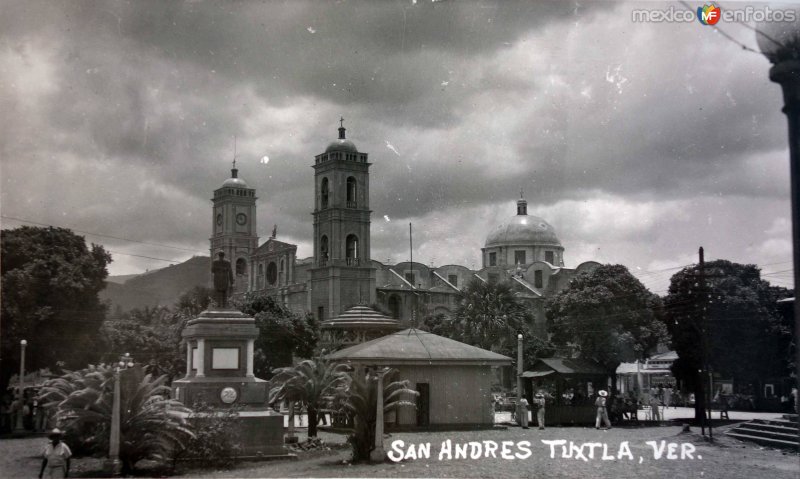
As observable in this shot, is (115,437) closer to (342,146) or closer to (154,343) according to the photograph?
(154,343)

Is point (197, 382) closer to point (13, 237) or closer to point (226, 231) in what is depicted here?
point (13, 237)

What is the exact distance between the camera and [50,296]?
2661cm

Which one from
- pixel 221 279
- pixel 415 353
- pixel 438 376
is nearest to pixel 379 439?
pixel 221 279

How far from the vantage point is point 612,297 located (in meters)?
33.6

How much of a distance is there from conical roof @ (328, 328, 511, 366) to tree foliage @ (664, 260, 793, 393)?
25.3 ft

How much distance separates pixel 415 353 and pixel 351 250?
43.4 meters

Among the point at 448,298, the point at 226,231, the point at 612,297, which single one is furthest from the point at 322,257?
the point at 612,297

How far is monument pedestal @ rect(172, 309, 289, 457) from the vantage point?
647 inches

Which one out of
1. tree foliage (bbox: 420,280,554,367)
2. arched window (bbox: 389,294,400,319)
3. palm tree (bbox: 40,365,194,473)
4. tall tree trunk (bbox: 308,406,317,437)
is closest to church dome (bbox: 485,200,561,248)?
arched window (bbox: 389,294,400,319)

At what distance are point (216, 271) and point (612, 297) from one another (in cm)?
2052

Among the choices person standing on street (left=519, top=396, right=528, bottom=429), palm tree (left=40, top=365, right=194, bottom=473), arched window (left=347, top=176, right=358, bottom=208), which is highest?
arched window (left=347, top=176, right=358, bottom=208)

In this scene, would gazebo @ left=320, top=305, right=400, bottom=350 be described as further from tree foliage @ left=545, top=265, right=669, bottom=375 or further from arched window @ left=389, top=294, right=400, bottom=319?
arched window @ left=389, top=294, right=400, bottom=319

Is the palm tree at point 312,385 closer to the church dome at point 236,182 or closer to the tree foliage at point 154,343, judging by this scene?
the tree foliage at point 154,343

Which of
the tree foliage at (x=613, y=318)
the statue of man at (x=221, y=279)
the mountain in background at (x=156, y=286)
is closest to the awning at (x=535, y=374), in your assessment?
the tree foliage at (x=613, y=318)
